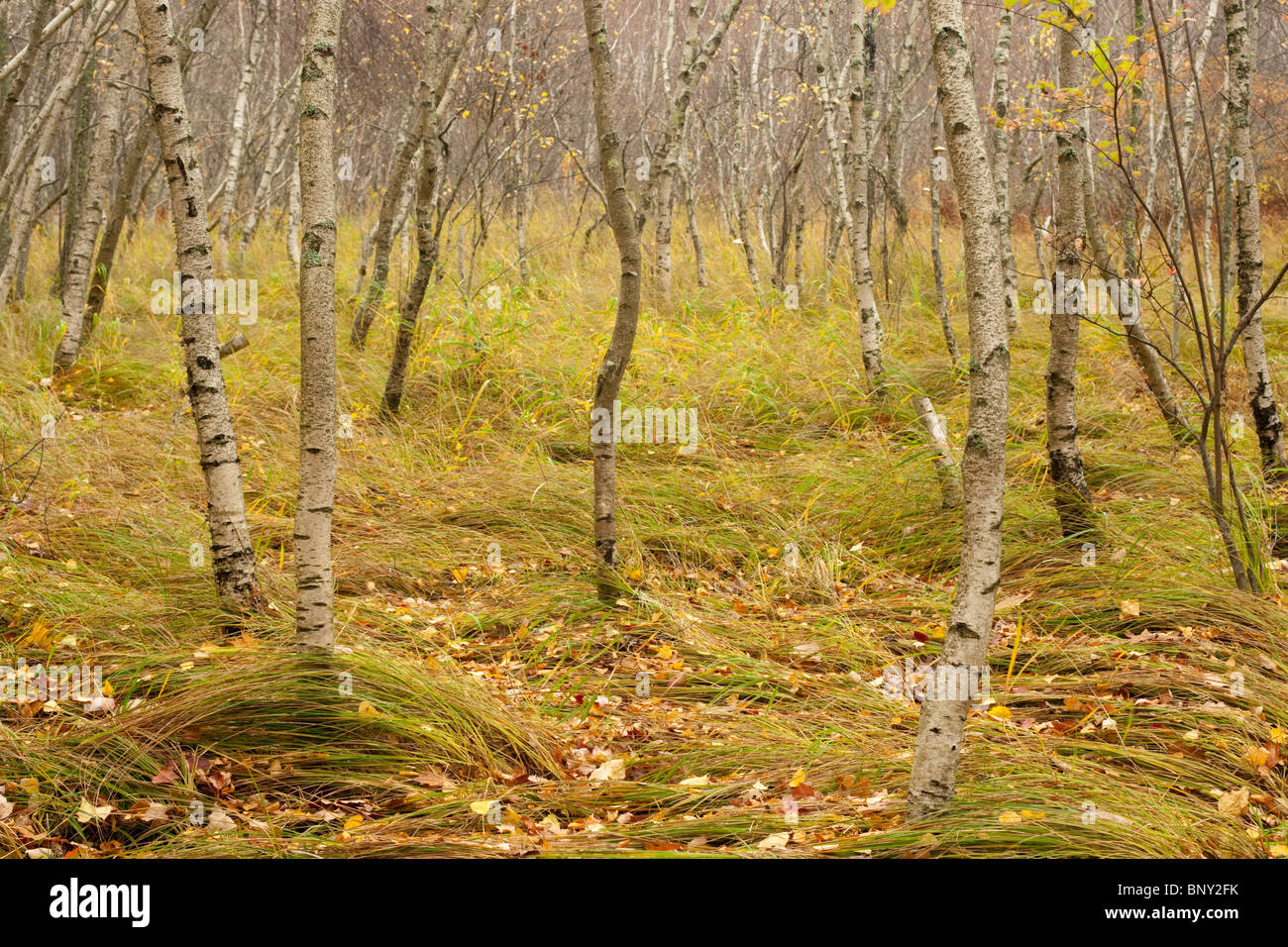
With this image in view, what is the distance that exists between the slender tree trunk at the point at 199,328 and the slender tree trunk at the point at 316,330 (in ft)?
2.47

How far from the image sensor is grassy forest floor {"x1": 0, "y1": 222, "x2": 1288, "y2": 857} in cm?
273

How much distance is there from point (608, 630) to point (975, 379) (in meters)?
2.27

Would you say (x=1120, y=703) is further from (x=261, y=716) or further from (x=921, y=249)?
(x=921, y=249)

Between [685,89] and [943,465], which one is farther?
[685,89]

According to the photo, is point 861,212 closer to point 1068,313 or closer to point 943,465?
point 943,465

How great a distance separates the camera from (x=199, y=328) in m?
3.81

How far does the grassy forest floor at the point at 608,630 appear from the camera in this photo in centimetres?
273

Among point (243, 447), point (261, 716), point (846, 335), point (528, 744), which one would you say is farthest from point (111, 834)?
point (846, 335)

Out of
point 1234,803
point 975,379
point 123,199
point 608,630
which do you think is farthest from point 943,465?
point 123,199

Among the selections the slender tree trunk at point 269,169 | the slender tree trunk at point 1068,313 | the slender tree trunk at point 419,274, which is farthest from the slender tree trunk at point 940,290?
the slender tree trunk at point 269,169
